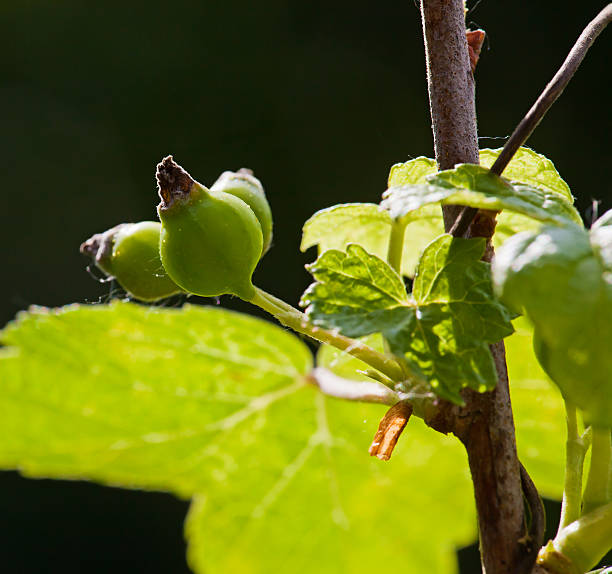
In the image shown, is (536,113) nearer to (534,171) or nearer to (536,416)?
(534,171)

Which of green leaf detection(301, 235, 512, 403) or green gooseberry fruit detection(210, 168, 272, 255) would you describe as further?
green gooseberry fruit detection(210, 168, 272, 255)

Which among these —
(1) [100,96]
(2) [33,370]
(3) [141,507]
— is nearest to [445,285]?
(2) [33,370]

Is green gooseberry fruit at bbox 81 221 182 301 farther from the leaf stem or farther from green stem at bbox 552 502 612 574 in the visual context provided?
green stem at bbox 552 502 612 574

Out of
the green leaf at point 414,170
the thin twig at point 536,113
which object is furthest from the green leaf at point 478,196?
the green leaf at point 414,170

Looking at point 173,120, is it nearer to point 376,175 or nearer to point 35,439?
point 376,175

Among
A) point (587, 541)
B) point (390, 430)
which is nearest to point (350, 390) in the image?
point (390, 430)

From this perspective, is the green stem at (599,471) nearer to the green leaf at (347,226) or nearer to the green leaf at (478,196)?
the green leaf at (478,196)

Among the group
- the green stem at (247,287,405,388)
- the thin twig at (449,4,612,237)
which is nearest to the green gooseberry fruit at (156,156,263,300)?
the green stem at (247,287,405,388)
